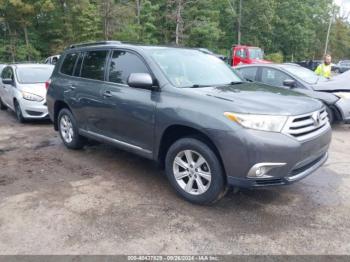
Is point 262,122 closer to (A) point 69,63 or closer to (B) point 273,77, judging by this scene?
(A) point 69,63

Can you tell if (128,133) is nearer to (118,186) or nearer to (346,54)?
(118,186)

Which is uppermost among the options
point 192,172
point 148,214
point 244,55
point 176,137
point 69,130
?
point 244,55

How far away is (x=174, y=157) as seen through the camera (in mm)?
4082

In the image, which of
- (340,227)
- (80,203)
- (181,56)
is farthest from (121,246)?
(181,56)

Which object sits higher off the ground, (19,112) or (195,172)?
(195,172)

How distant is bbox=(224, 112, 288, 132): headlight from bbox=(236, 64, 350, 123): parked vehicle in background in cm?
437

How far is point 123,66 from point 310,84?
16.4 feet

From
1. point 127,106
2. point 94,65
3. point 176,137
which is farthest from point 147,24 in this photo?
point 176,137

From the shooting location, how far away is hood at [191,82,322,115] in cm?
354

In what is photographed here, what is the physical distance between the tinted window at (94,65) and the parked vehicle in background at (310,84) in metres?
4.17

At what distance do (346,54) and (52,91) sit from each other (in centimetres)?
6500

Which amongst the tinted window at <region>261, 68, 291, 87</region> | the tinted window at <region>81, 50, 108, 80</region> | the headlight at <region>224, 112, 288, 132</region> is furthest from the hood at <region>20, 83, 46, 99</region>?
the headlight at <region>224, 112, 288, 132</region>

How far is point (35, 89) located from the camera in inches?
335

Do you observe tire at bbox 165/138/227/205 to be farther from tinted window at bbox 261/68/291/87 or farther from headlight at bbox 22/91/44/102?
headlight at bbox 22/91/44/102
